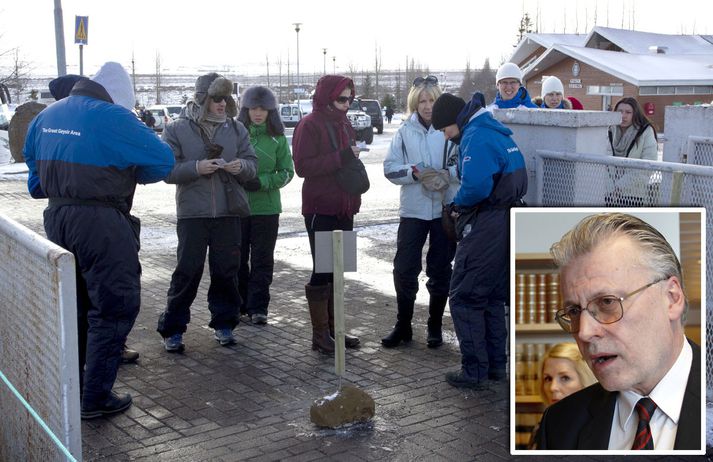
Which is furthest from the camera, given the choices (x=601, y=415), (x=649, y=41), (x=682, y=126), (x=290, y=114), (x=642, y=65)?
(x=649, y=41)

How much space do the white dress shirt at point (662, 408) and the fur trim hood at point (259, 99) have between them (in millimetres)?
5454

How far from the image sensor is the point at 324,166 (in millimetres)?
6469

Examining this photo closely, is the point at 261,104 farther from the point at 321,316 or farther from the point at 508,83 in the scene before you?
the point at 508,83

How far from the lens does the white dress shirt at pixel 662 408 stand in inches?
87.5

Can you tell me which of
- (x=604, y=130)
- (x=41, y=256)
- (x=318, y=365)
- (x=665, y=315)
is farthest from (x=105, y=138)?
(x=665, y=315)

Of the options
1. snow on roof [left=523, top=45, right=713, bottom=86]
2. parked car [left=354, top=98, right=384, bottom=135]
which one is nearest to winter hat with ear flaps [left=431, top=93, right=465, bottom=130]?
snow on roof [left=523, top=45, right=713, bottom=86]

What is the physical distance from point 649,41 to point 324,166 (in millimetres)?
47695

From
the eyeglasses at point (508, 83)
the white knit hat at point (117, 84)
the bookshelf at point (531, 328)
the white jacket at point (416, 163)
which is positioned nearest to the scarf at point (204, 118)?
the white knit hat at point (117, 84)

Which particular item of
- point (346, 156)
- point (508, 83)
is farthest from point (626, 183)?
point (508, 83)

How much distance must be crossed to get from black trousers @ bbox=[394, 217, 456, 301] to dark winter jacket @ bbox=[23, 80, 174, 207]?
6.51 feet

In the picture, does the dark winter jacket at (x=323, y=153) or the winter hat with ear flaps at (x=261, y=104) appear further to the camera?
the winter hat with ear flaps at (x=261, y=104)

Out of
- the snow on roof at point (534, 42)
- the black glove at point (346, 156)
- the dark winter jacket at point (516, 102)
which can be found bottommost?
the black glove at point (346, 156)

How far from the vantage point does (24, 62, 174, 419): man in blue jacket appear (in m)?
5.20

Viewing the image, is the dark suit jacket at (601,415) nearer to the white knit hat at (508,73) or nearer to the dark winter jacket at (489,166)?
the dark winter jacket at (489,166)
